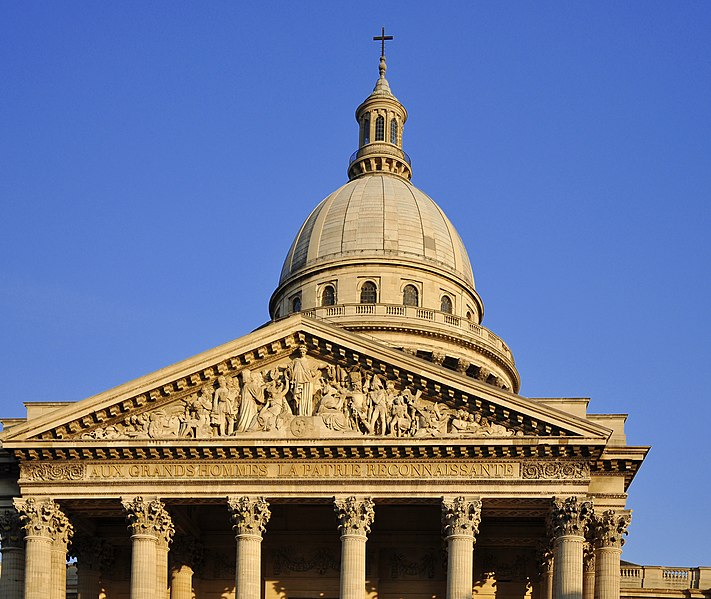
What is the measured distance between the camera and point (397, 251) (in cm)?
8888

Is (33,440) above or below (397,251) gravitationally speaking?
below

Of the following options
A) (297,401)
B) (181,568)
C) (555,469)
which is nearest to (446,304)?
(181,568)

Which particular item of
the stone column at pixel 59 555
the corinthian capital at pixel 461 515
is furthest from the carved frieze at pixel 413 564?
the stone column at pixel 59 555

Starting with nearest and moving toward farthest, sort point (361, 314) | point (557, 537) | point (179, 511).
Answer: point (557, 537)
point (179, 511)
point (361, 314)

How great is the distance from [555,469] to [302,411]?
31.0 ft

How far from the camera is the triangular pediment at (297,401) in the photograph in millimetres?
54031

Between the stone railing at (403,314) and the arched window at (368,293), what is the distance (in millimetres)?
2379

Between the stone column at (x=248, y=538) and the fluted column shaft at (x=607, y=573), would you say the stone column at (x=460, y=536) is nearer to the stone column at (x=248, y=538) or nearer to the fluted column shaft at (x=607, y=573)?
the fluted column shaft at (x=607, y=573)

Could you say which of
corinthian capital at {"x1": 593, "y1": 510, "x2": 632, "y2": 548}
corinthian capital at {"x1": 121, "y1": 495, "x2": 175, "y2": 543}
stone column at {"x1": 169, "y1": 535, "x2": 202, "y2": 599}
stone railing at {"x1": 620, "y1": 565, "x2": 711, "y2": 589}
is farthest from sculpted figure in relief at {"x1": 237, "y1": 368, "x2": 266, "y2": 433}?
stone railing at {"x1": 620, "y1": 565, "x2": 711, "y2": 589}

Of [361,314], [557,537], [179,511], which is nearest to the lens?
[557,537]

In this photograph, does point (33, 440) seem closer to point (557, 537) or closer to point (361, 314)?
point (557, 537)

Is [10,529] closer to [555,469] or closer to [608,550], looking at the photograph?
[555,469]

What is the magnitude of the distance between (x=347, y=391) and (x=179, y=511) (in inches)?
352

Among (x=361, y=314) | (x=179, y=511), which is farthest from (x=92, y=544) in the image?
(x=361, y=314)
